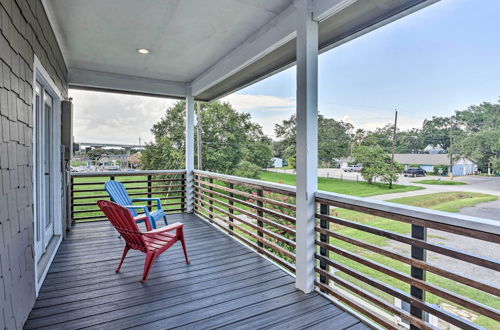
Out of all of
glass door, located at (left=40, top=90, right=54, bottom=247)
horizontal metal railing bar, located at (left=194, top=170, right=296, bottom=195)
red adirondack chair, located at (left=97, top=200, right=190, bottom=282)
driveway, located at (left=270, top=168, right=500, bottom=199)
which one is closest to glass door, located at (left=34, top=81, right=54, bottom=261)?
glass door, located at (left=40, top=90, right=54, bottom=247)

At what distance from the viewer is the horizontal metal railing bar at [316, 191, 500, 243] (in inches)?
54.7

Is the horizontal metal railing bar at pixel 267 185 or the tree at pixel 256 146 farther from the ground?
the tree at pixel 256 146

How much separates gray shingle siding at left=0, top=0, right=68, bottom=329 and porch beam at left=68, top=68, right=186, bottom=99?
2.65 metres

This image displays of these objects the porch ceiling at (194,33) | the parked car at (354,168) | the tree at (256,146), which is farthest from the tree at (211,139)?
the parked car at (354,168)

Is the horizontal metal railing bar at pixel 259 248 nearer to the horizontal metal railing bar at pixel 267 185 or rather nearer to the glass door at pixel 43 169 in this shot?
the horizontal metal railing bar at pixel 267 185

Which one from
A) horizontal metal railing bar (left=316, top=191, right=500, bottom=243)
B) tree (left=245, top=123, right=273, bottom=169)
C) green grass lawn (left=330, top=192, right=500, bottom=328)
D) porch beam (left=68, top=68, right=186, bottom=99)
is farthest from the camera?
tree (left=245, top=123, right=273, bottom=169)

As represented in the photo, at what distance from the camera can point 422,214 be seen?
1675 mm

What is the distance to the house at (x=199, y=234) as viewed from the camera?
66.1 inches

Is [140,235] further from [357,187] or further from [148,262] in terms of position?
[357,187]

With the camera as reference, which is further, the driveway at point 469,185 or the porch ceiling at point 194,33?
the porch ceiling at point 194,33

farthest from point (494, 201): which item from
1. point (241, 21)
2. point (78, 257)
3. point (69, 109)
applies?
point (69, 109)

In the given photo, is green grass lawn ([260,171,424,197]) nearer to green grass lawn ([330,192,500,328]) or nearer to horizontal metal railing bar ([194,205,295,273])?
green grass lawn ([330,192,500,328])

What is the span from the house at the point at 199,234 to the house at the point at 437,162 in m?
0.39

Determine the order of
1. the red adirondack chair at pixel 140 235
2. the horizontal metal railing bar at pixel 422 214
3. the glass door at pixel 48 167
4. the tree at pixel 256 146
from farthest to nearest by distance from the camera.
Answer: the tree at pixel 256 146 < the glass door at pixel 48 167 < the red adirondack chair at pixel 140 235 < the horizontal metal railing bar at pixel 422 214
